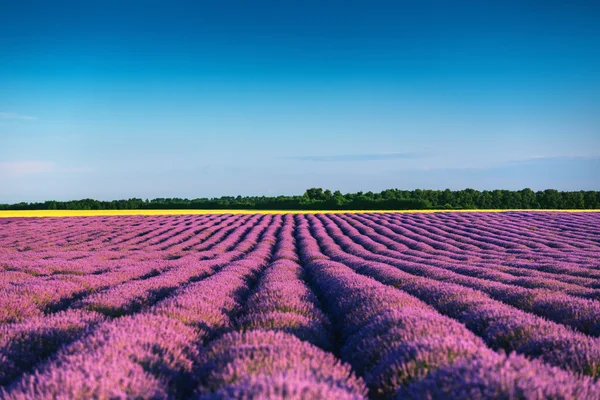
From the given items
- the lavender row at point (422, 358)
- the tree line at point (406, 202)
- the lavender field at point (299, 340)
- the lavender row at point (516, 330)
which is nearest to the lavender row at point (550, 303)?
the lavender field at point (299, 340)

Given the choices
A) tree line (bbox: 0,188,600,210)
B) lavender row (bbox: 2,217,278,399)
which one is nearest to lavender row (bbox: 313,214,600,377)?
lavender row (bbox: 2,217,278,399)

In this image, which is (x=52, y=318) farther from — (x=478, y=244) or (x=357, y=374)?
(x=478, y=244)

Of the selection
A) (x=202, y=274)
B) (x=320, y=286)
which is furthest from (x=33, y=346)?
(x=202, y=274)

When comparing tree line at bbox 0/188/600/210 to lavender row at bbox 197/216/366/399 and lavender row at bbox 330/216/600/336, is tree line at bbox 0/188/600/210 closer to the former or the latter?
lavender row at bbox 330/216/600/336

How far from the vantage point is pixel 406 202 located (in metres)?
72.1

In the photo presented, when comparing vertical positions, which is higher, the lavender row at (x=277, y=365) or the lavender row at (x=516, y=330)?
the lavender row at (x=277, y=365)

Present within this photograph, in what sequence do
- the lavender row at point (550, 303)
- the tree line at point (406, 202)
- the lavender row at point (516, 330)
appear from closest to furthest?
the lavender row at point (516, 330)
the lavender row at point (550, 303)
the tree line at point (406, 202)

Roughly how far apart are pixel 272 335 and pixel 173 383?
1.05m

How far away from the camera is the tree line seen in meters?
68.9

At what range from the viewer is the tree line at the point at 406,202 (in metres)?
68.9

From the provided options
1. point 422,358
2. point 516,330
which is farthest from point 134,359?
point 516,330

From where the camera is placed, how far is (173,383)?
3.42 m

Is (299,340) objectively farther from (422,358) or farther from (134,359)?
(134,359)

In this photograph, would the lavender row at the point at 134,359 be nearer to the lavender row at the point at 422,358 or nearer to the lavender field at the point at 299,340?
the lavender field at the point at 299,340
